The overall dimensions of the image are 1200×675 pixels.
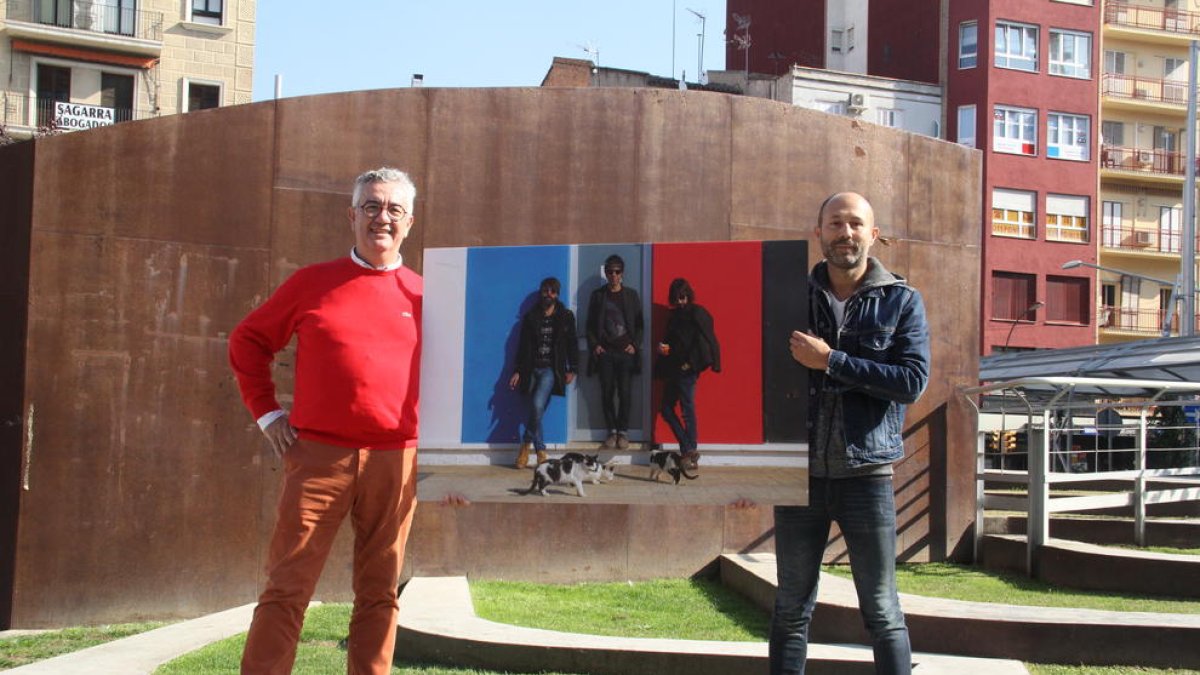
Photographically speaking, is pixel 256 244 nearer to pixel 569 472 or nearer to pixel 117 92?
pixel 569 472

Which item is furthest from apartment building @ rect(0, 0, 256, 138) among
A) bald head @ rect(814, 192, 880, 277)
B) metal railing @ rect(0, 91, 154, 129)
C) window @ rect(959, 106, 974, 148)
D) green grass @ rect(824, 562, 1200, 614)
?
bald head @ rect(814, 192, 880, 277)

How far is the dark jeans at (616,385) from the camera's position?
17.7 ft

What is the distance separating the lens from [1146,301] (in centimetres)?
4688

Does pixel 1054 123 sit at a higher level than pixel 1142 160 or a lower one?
higher

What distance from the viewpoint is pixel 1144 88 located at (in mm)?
47688

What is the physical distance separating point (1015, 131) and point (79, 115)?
102 ft

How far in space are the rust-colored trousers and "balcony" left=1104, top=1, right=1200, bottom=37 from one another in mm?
48853

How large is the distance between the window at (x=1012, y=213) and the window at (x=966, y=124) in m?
2.16

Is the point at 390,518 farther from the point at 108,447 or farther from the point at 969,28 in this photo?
the point at 969,28

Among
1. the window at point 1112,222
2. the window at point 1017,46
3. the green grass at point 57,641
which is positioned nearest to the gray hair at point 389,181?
the green grass at point 57,641

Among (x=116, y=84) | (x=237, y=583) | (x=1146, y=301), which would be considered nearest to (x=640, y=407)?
(x=237, y=583)

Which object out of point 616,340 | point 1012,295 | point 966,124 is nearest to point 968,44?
point 966,124

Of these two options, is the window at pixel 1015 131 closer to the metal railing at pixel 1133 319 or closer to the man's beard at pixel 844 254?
the metal railing at pixel 1133 319

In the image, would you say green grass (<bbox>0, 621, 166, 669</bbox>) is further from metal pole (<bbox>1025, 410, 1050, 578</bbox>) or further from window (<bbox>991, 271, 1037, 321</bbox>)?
window (<bbox>991, 271, 1037, 321</bbox>)
